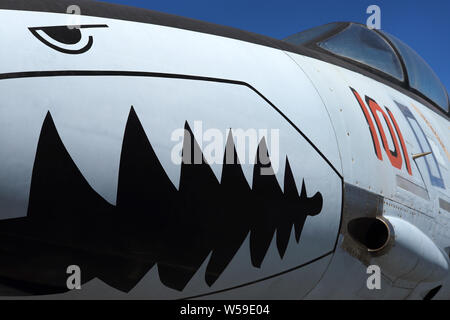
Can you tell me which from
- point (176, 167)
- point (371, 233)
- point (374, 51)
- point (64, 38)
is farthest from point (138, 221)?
point (374, 51)

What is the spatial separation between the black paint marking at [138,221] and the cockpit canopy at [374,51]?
7.41ft

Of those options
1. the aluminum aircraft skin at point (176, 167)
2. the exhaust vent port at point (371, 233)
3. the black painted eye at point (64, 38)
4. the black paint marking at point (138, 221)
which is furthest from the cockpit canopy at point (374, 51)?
the black painted eye at point (64, 38)

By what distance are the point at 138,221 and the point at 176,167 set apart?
Result: 0.96ft

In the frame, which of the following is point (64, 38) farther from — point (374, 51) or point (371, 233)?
point (374, 51)

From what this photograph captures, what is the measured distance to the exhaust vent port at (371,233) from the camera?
3084 mm

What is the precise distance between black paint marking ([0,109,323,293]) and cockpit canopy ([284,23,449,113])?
2258mm

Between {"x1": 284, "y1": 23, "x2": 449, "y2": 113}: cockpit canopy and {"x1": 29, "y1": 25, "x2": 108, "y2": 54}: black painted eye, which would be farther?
{"x1": 284, "y1": 23, "x2": 449, "y2": 113}: cockpit canopy

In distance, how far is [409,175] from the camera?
3.64m

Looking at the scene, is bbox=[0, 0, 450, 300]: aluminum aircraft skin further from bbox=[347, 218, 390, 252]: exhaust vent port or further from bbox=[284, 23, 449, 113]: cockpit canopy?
bbox=[284, 23, 449, 113]: cockpit canopy

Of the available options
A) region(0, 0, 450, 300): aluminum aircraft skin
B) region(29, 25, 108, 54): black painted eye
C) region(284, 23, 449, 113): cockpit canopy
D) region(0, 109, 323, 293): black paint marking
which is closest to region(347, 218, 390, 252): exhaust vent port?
region(0, 0, 450, 300): aluminum aircraft skin

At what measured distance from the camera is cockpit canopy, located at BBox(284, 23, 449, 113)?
176 inches

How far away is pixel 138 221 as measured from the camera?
2182 millimetres

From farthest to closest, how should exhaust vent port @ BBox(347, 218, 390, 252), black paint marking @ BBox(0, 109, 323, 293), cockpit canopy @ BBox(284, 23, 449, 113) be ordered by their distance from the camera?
cockpit canopy @ BBox(284, 23, 449, 113), exhaust vent port @ BBox(347, 218, 390, 252), black paint marking @ BBox(0, 109, 323, 293)

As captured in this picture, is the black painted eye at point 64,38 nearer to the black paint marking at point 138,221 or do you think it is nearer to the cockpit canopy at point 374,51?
the black paint marking at point 138,221
